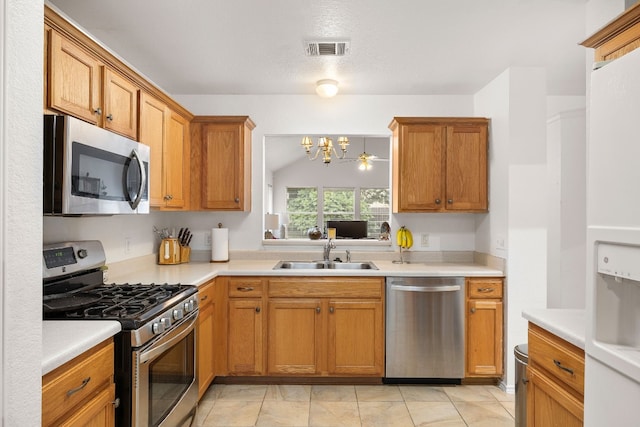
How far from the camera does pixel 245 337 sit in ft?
11.0

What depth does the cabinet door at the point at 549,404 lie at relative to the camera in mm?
1609

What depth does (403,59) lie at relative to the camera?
3.07m

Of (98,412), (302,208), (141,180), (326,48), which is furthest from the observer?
(302,208)

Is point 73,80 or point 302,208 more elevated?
point 73,80

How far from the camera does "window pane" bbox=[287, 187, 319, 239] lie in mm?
5706

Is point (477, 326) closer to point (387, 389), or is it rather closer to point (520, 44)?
point (387, 389)

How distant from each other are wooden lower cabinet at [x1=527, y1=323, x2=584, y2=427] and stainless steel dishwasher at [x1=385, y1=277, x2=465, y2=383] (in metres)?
1.32

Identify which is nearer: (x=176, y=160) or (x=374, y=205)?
(x=176, y=160)

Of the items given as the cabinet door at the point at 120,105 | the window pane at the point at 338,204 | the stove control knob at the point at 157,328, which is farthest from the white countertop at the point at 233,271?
the window pane at the point at 338,204

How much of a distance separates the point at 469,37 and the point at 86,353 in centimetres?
265

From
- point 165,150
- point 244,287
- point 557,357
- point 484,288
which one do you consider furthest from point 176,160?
point 557,357

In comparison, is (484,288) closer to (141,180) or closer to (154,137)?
(141,180)

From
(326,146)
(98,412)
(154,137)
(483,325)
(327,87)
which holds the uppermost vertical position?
(327,87)

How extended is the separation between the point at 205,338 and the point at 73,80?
6.10 ft
